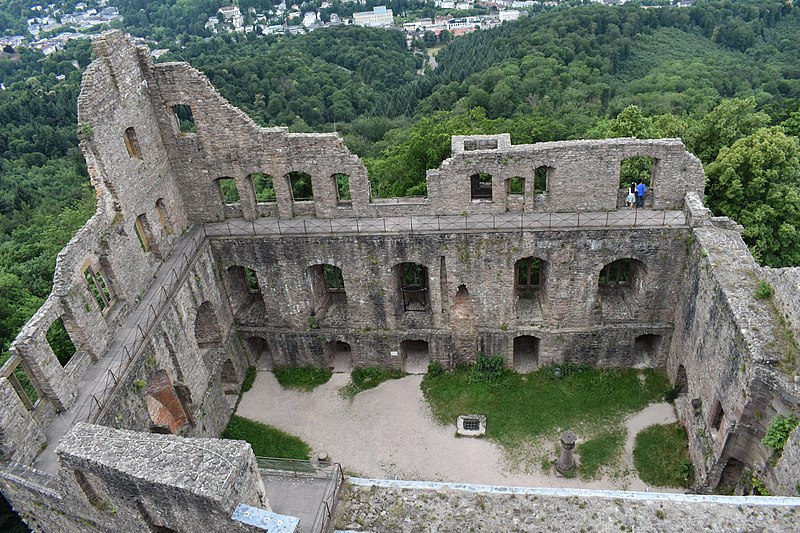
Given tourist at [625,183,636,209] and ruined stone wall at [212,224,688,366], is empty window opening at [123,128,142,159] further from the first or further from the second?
tourist at [625,183,636,209]

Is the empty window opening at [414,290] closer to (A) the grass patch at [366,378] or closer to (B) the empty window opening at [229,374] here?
(A) the grass patch at [366,378]

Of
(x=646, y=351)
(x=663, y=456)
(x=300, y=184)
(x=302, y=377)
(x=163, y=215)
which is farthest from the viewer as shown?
(x=300, y=184)

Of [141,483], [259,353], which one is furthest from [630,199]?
[141,483]

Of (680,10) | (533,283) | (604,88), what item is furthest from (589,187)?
(680,10)

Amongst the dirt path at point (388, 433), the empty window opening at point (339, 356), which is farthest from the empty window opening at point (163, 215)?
the empty window opening at point (339, 356)

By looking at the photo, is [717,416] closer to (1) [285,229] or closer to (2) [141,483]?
(1) [285,229]
